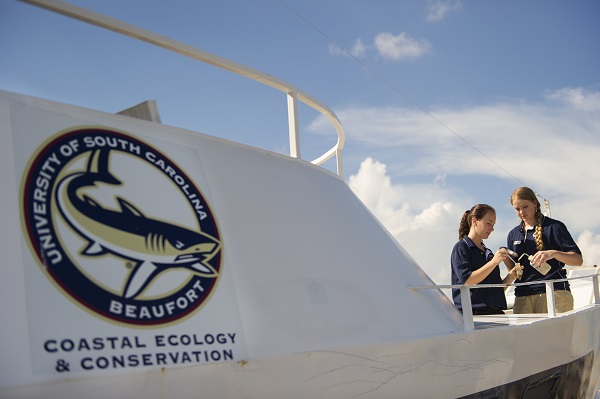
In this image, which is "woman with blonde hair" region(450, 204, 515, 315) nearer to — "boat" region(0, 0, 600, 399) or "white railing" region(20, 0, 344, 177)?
"boat" region(0, 0, 600, 399)

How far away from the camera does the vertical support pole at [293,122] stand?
150 inches

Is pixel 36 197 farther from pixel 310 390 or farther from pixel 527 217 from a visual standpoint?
pixel 527 217

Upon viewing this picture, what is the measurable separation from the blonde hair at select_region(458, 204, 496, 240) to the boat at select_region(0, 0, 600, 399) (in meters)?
1.50

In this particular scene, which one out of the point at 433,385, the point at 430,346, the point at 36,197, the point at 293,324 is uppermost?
the point at 36,197

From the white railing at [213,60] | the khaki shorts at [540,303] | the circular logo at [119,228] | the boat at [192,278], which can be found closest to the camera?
the boat at [192,278]

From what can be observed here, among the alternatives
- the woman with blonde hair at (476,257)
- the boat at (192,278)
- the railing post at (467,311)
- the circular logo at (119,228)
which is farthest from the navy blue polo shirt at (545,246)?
the circular logo at (119,228)

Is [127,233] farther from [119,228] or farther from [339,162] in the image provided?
[339,162]

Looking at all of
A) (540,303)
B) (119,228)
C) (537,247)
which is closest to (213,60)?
(119,228)

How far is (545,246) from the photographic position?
559 centimetres

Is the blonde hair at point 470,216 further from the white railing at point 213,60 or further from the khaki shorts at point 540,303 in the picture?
the white railing at point 213,60

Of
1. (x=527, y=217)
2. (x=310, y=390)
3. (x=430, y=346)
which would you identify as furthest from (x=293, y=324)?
(x=527, y=217)

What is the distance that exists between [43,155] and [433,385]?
2365mm

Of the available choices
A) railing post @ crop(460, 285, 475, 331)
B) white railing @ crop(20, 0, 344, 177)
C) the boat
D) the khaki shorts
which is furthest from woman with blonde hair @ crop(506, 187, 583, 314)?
Result: white railing @ crop(20, 0, 344, 177)

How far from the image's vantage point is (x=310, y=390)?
2.68 meters
